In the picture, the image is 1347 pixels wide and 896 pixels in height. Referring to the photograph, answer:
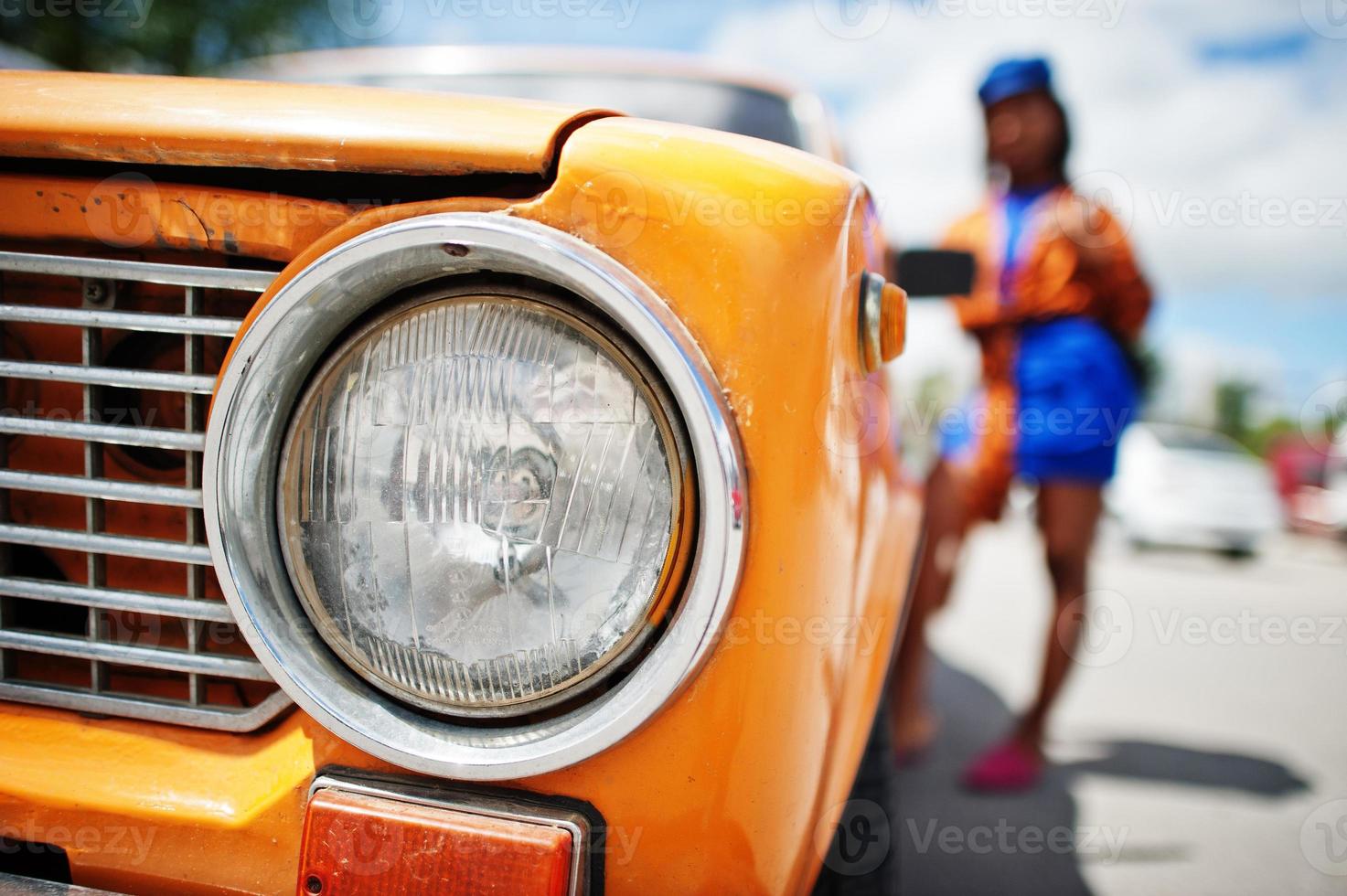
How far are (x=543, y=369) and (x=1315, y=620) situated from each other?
6833 millimetres

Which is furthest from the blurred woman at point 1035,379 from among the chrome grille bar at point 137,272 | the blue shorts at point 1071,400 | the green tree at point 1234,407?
the green tree at point 1234,407

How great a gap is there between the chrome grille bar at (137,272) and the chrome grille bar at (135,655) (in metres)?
0.40

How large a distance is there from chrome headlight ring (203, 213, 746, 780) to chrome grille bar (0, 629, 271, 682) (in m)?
0.11

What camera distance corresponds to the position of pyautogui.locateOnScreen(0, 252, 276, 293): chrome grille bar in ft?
2.75

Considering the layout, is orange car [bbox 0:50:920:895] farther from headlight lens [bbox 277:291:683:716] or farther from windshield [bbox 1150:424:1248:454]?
windshield [bbox 1150:424:1248:454]

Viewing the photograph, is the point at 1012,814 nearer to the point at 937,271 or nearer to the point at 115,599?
the point at 937,271

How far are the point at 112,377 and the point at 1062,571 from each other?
249 cm

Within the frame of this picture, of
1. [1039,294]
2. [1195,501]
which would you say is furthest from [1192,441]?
[1039,294]

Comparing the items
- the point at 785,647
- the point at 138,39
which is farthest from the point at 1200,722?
the point at 138,39

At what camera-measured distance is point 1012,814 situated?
229 cm

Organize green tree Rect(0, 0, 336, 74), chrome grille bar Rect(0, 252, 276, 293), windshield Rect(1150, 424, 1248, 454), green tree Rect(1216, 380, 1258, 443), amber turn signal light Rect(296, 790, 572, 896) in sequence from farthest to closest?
green tree Rect(1216, 380, 1258, 443), windshield Rect(1150, 424, 1248, 454), green tree Rect(0, 0, 336, 74), chrome grille bar Rect(0, 252, 276, 293), amber turn signal light Rect(296, 790, 572, 896)

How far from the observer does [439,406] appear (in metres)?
0.77

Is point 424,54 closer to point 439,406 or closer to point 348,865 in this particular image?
point 439,406

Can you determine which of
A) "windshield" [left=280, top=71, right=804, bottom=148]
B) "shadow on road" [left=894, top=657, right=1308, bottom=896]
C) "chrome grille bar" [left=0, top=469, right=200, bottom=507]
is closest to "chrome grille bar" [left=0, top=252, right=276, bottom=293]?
"chrome grille bar" [left=0, top=469, right=200, bottom=507]
